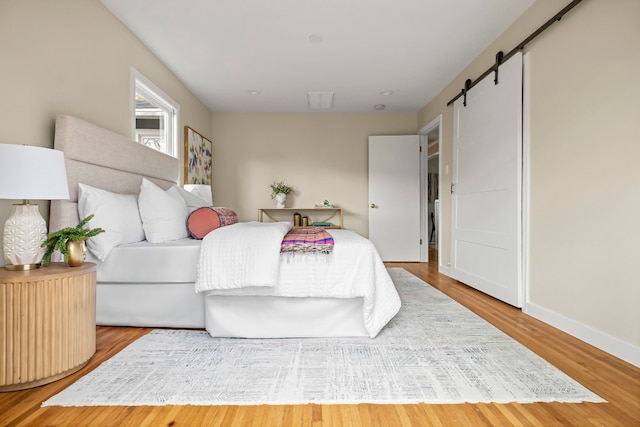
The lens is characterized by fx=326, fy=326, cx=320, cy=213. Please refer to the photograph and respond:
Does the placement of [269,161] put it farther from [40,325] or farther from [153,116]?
[40,325]

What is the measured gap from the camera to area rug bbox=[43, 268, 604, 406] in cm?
138

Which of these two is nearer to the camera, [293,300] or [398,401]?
[398,401]

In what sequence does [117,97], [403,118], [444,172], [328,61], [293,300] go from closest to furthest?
[293,300]
[117,97]
[328,61]
[444,172]
[403,118]

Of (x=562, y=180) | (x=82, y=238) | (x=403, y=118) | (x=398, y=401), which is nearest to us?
(x=398, y=401)

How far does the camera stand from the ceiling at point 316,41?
2.57 meters

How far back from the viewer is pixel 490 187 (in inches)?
120

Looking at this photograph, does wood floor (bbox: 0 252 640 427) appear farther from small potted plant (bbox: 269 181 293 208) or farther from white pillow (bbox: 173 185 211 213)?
small potted plant (bbox: 269 181 293 208)

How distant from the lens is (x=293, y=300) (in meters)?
2.02

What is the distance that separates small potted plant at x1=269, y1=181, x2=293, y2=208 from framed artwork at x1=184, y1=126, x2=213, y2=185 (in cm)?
101

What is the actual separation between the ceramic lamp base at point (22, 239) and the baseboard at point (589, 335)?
10.0 feet

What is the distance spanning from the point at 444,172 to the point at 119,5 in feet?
12.3

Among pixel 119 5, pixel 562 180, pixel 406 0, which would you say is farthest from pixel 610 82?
pixel 119 5

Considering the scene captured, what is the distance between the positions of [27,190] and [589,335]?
10.0ft

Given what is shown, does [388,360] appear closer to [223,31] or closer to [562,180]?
[562,180]
